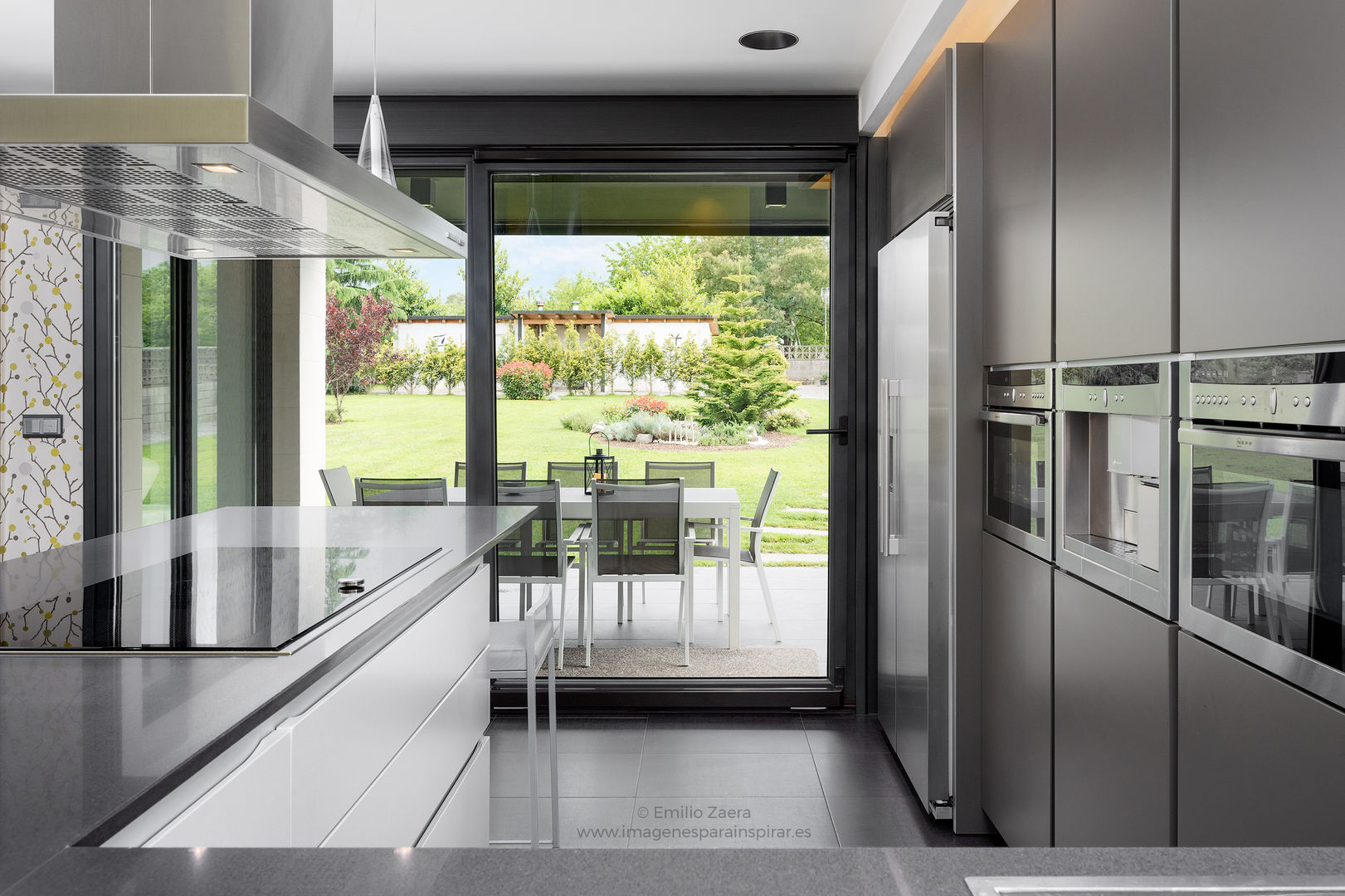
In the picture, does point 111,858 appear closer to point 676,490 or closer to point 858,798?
point 858,798

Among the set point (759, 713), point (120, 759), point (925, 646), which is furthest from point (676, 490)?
point (120, 759)

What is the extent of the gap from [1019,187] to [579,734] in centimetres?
247

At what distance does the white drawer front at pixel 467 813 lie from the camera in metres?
2.12

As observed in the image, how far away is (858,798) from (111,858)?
2623mm

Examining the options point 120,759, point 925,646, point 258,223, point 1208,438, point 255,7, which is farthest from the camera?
point 925,646

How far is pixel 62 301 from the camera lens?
147 inches

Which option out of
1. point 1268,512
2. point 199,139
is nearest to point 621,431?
point 199,139

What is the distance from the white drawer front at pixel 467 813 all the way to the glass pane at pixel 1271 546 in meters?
1.61

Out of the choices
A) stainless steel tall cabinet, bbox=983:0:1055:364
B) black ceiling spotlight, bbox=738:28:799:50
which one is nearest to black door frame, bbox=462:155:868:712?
black ceiling spotlight, bbox=738:28:799:50

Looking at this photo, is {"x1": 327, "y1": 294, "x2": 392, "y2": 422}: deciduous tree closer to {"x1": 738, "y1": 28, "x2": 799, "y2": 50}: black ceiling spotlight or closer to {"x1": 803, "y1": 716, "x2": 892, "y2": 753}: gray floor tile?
{"x1": 738, "y1": 28, "x2": 799, "y2": 50}: black ceiling spotlight

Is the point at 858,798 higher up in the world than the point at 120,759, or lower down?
lower down

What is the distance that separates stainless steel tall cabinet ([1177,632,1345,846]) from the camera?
117 cm

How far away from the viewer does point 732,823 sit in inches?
112

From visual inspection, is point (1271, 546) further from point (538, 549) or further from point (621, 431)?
point (538, 549)
